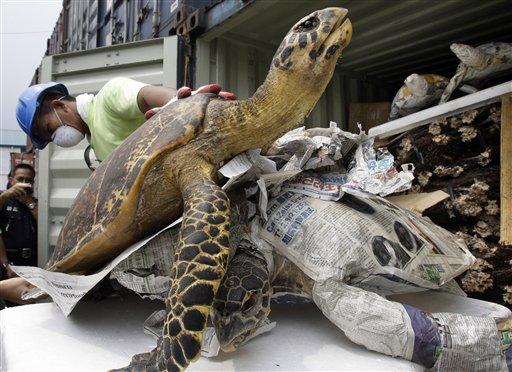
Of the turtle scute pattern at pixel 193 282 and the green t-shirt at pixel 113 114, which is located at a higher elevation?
the green t-shirt at pixel 113 114

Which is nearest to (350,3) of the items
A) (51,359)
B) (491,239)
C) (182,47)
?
(182,47)

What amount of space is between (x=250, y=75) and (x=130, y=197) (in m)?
2.09

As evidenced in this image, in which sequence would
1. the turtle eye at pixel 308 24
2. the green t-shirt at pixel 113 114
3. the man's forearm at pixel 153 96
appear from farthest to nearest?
the green t-shirt at pixel 113 114
the man's forearm at pixel 153 96
the turtle eye at pixel 308 24

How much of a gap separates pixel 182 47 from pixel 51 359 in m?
2.07

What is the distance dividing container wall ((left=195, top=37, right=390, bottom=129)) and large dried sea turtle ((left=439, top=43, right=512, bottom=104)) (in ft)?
3.81

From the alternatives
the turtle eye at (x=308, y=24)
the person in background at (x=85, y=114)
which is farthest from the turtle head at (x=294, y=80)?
the person in background at (x=85, y=114)

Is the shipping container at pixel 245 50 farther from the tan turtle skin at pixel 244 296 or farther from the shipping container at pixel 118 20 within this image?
the tan turtle skin at pixel 244 296

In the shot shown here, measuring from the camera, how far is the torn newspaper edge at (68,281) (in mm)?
926

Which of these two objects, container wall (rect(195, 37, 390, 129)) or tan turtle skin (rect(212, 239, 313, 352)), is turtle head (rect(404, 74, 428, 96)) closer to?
container wall (rect(195, 37, 390, 129))

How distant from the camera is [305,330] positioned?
974 millimetres

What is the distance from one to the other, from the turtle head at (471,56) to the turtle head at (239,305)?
1.68 m

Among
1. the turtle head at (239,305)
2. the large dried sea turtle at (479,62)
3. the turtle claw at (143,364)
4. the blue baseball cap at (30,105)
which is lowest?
the turtle claw at (143,364)

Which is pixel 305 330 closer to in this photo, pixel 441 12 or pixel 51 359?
pixel 51 359

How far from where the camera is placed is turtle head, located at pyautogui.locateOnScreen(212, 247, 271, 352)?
0.81m
